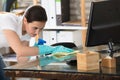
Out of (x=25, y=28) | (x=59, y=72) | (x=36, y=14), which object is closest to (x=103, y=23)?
(x=59, y=72)

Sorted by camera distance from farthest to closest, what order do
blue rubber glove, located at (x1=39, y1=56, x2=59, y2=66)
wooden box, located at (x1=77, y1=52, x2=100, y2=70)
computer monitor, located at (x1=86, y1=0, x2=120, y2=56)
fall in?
blue rubber glove, located at (x1=39, y1=56, x2=59, y2=66) → computer monitor, located at (x1=86, y1=0, x2=120, y2=56) → wooden box, located at (x1=77, y1=52, x2=100, y2=70)

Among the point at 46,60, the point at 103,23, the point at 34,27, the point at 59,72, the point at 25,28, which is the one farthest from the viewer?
the point at 25,28

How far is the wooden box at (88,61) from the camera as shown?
1.68 m

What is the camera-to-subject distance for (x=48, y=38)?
3732 mm

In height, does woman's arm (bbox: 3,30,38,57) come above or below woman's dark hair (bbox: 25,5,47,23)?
below

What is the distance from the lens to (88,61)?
1690 mm

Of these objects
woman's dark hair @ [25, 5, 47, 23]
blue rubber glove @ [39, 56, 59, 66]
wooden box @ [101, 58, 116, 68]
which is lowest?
blue rubber glove @ [39, 56, 59, 66]

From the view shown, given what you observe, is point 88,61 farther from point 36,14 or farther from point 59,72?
point 36,14

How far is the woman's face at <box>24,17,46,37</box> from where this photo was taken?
2262 millimetres

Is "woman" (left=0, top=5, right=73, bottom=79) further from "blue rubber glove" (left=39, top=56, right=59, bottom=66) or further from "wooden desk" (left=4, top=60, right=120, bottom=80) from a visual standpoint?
"wooden desk" (left=4, top=60, right=120, bottom=80)

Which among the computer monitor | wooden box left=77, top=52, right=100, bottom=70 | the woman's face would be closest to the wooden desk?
wooden box left=77, top=52, right=100, bottom=70

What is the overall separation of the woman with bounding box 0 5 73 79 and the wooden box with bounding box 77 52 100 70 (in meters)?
0.50

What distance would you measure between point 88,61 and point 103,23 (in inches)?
10.4

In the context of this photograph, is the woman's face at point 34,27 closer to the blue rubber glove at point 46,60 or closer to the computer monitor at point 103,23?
the blue rubber glove at point 46,60
